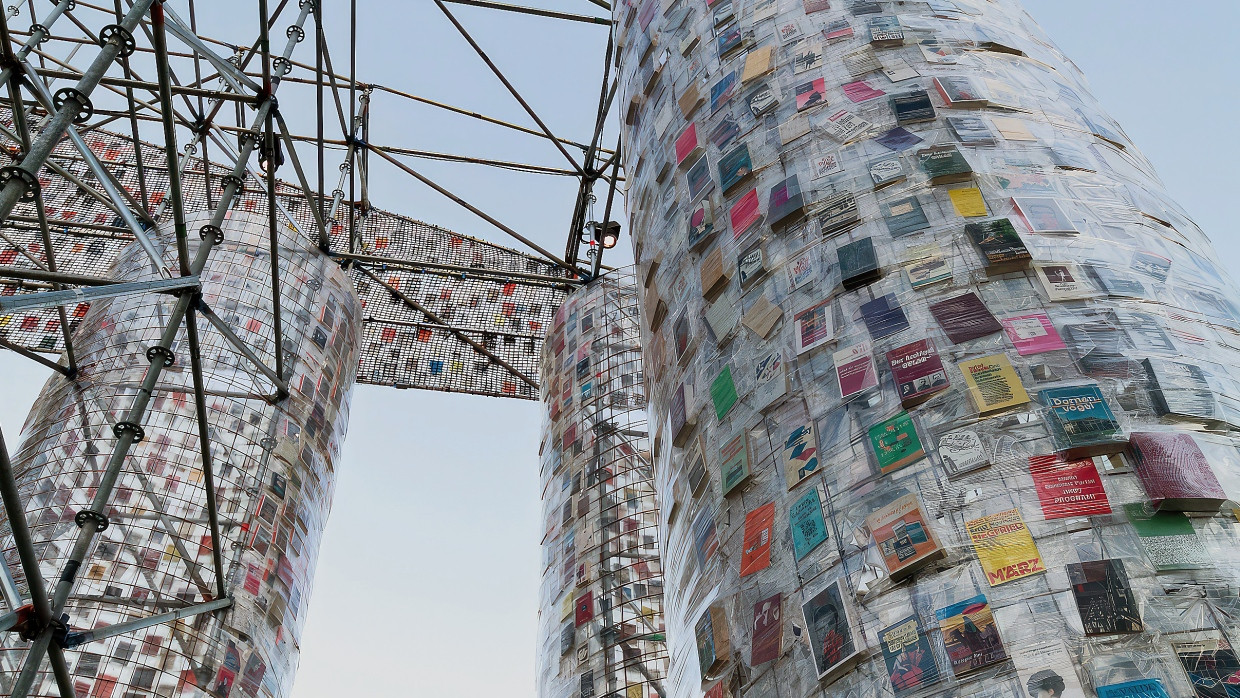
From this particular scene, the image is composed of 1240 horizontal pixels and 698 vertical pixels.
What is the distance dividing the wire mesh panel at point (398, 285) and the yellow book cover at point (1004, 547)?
36.6ft

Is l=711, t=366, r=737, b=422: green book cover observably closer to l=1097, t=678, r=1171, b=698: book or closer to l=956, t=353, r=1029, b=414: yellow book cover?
l=956, t=353, r=1029, b=414: yellow book cover

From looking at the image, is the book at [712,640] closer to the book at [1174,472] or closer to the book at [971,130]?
the book at [1174,472]

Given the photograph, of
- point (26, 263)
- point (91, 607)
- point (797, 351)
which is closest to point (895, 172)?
Answer: point (797, 351)

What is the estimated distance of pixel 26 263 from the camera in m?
15.5

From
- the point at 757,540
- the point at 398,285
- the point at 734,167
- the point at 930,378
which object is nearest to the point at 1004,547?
the point at 930,378

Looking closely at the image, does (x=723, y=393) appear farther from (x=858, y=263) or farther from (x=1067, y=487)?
(x=1067, y=487)

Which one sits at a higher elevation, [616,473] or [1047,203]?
[616,473]

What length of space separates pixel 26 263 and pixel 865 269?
1476 centimetres

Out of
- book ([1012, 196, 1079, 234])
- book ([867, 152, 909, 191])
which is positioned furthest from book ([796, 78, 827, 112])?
book ([1012, 196, 1079, 234])

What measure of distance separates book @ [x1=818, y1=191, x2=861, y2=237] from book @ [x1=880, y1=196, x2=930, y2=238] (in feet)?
0.36

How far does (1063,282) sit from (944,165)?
2.29 ft

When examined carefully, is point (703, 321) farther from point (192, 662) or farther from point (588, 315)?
point (588, 315)

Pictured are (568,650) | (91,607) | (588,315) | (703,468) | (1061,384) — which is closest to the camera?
(1061,384)

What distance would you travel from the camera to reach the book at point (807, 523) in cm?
327
